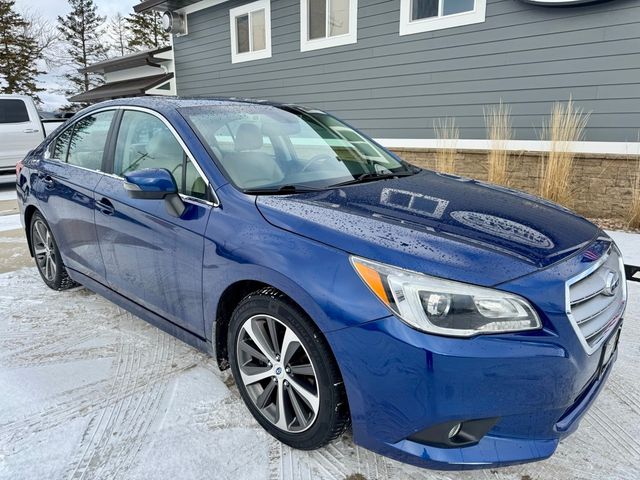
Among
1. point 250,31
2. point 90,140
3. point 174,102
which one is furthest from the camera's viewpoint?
point 250,31

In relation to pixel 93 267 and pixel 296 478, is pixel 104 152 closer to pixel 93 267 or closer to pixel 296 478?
pixel 93 267

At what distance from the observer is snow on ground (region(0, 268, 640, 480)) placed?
193 centimetres

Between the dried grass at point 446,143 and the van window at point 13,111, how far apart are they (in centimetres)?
871

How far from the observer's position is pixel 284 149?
274 cm

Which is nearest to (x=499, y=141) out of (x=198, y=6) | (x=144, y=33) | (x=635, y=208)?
(x=635, y=208)

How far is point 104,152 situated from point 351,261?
2.19 metres

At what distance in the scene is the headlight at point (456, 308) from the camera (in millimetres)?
1563

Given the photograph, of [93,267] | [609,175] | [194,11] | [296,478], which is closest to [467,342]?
[296,478]

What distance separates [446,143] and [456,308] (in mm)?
6314

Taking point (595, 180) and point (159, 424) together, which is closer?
point (159, 424)

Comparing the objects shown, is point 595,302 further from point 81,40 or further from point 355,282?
point 81,40

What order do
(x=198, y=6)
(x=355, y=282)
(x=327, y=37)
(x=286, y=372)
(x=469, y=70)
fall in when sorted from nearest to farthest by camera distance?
1. (x=355, y=282)
2. (x=286, y=372)
3. (x=469, y=70)
4. (x=327, y=37)
5. (x=198, y=6)

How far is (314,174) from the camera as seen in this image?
8.52ft

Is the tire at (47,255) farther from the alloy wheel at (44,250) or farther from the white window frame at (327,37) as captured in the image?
the white window frame at (327,37)
